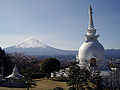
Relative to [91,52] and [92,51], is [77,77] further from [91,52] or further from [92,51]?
[92,51]

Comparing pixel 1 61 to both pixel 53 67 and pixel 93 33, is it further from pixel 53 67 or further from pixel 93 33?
pixel 93 33

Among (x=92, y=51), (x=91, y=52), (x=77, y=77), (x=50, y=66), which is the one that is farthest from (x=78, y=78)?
(x=50, y=66)

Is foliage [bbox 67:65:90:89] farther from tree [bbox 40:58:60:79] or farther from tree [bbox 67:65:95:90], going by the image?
tree [bbox 40:58:60:79]

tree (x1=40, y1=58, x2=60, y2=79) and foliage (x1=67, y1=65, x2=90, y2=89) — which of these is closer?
foliage (x1=67, y1=65, x2=90, y2=89)

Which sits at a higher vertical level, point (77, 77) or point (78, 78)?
point (77, 77)

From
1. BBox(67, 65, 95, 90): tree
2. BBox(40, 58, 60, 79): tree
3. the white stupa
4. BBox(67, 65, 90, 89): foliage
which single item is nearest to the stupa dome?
the white stupa

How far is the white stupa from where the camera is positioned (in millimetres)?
35094

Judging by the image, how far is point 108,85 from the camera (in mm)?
27625

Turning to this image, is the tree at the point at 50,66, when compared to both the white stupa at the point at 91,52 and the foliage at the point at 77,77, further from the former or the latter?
the foliage at the point at 77,77

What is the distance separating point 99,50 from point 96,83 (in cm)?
1262

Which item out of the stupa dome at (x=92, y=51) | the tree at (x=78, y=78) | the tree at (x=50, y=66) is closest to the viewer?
the tree at (x=78, y=78)

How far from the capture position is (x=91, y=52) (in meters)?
36.0

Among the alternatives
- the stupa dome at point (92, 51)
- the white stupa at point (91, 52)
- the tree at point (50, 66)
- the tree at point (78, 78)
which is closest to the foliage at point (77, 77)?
the tree at point (78, 78)

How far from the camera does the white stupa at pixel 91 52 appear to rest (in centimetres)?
3509
